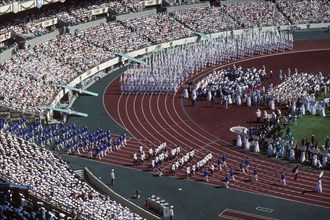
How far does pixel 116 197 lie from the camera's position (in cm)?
5103

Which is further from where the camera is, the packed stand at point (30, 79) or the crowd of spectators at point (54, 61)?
the crowd of spectators at point (54, 61)

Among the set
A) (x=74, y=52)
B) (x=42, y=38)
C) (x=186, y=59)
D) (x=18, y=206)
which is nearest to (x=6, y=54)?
(x=42, y=38)

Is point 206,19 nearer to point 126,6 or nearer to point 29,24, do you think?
point 126,6

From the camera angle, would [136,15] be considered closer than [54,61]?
No

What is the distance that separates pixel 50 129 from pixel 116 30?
1156 inches

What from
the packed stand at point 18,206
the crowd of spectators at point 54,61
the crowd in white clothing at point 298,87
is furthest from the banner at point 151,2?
the packed stand at point 18,206

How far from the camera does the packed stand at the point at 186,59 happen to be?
75062 mm

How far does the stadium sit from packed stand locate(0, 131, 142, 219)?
0.45 feet

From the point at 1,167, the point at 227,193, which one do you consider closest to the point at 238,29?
the point at 227,193

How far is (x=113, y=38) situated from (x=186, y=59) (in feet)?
30.8

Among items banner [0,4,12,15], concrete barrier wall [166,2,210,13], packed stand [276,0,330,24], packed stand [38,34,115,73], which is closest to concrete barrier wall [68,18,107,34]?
packed stand [38,34,115,73]

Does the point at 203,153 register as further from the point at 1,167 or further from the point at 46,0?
the point at 46,0

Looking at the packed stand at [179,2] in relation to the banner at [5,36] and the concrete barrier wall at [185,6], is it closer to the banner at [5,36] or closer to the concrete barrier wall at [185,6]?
the concrete barrier wall at [185,6]

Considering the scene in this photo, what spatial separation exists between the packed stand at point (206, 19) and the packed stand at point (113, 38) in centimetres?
894
